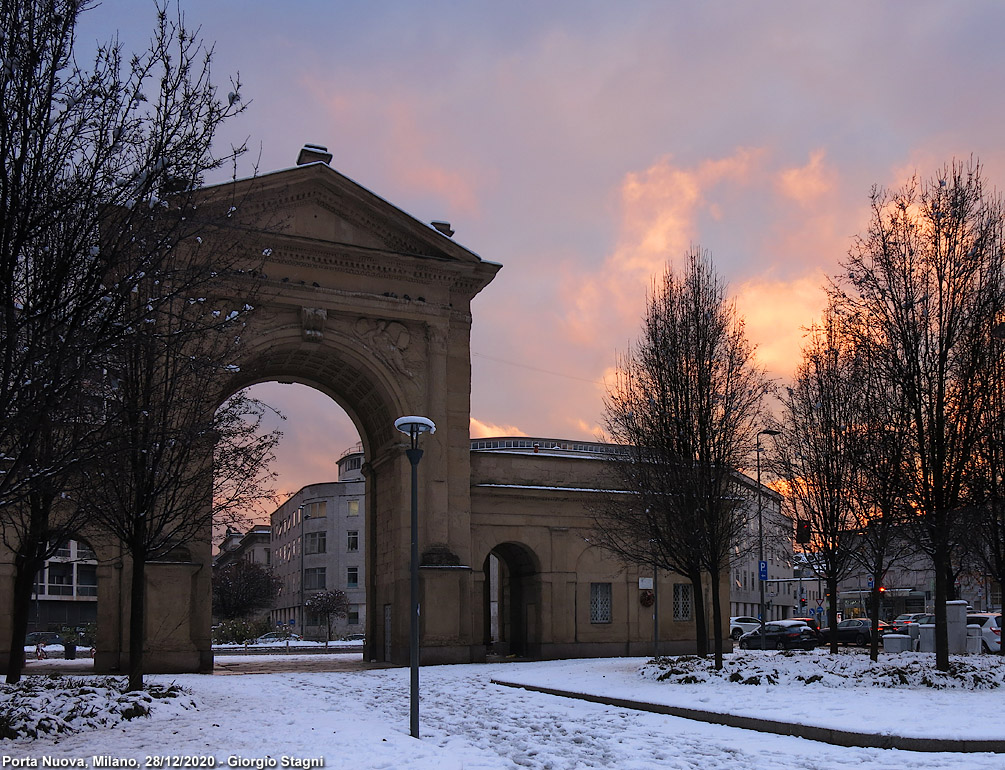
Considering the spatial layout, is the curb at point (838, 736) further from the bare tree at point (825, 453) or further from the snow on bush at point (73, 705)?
the bare tree at point (825, 453)

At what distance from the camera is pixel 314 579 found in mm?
87938

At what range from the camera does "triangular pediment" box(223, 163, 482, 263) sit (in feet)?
103

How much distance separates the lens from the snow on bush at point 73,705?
13.8 m

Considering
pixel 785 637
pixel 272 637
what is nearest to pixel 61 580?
pixel 272 637

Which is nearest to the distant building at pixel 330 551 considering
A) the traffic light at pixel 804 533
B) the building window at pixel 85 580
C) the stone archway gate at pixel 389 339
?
the building window at pixel 85 580

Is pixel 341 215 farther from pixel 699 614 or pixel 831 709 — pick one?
pixel 831 709

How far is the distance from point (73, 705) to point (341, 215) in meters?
20.0

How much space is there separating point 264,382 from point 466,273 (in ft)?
27.3

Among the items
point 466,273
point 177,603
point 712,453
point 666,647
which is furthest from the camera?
point 666,647

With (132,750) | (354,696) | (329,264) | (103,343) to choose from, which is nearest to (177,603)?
(354,696)

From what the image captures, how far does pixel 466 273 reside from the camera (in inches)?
1341

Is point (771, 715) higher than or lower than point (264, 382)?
lower

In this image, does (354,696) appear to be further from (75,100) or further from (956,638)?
(956,638)

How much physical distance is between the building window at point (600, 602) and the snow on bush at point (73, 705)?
1954 cm
